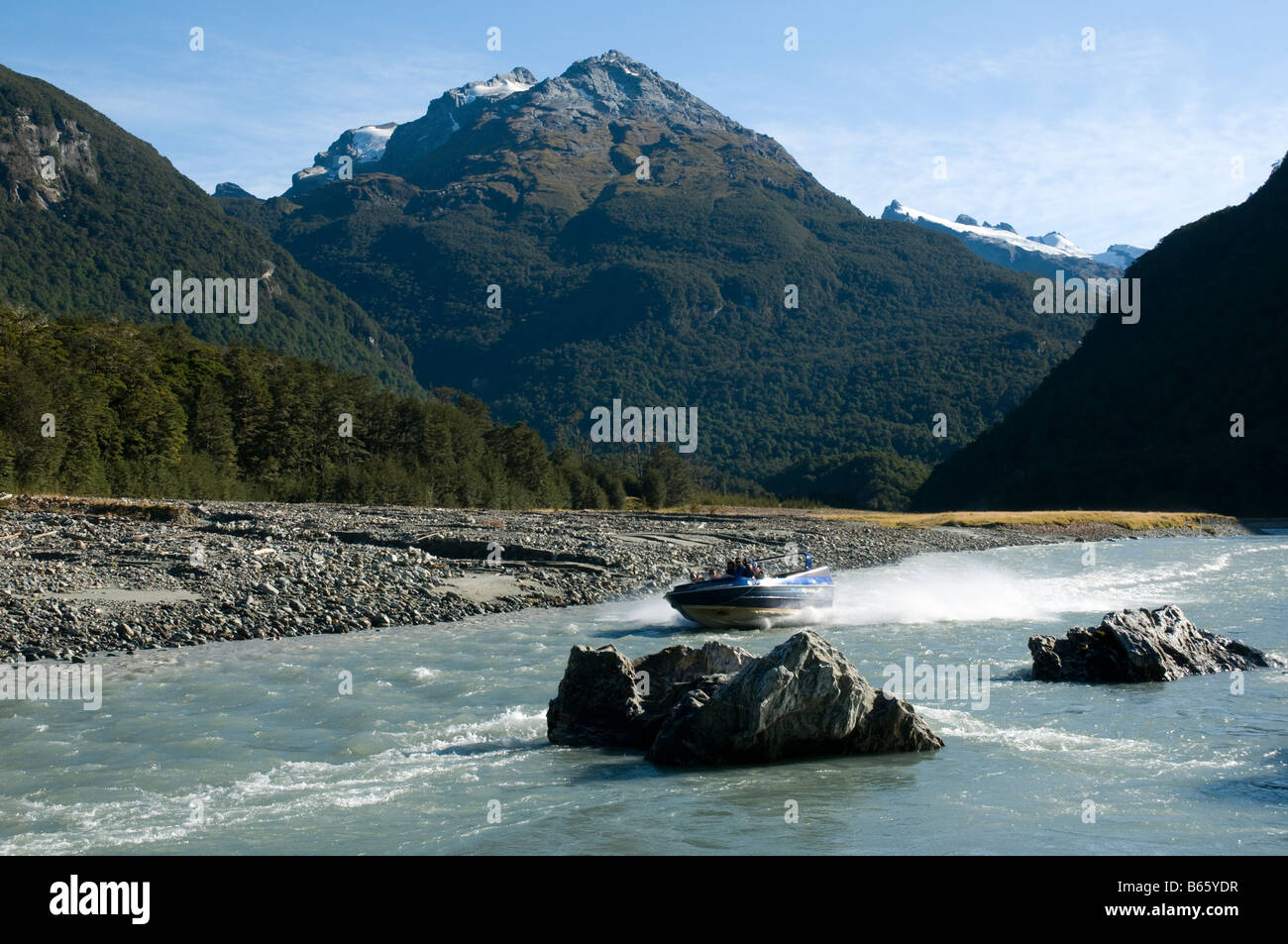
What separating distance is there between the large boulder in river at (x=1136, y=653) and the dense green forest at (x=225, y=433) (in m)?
44.3

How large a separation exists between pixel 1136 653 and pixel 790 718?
377 inches

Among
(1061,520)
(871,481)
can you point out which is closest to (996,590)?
(1061,520)

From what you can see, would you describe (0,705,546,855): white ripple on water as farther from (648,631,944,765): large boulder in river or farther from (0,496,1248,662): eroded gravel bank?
(0,496,1248,662): eroded gravel bank

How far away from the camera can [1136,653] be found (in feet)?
64.3

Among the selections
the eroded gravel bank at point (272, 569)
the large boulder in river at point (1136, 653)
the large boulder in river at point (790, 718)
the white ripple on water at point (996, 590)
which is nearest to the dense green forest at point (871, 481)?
the white ripple on water at point (996, 590)

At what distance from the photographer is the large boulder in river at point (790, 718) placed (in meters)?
13.4

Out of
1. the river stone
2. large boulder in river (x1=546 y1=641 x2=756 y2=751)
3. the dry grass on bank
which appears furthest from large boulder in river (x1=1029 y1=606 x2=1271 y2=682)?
the dry grass on bank

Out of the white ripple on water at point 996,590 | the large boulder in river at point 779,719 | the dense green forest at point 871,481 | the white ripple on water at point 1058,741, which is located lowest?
the white ripple on water at point 996,590

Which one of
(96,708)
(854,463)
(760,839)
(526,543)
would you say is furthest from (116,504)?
(854,463)

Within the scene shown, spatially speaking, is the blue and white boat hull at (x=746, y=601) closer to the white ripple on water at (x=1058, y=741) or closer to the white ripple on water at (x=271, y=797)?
the white ripple on water at (x=1058, y=741)

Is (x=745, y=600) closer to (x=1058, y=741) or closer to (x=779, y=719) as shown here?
(x=1058, y=741)

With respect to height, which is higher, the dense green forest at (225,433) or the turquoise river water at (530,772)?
the dense green forest at (225,433)
